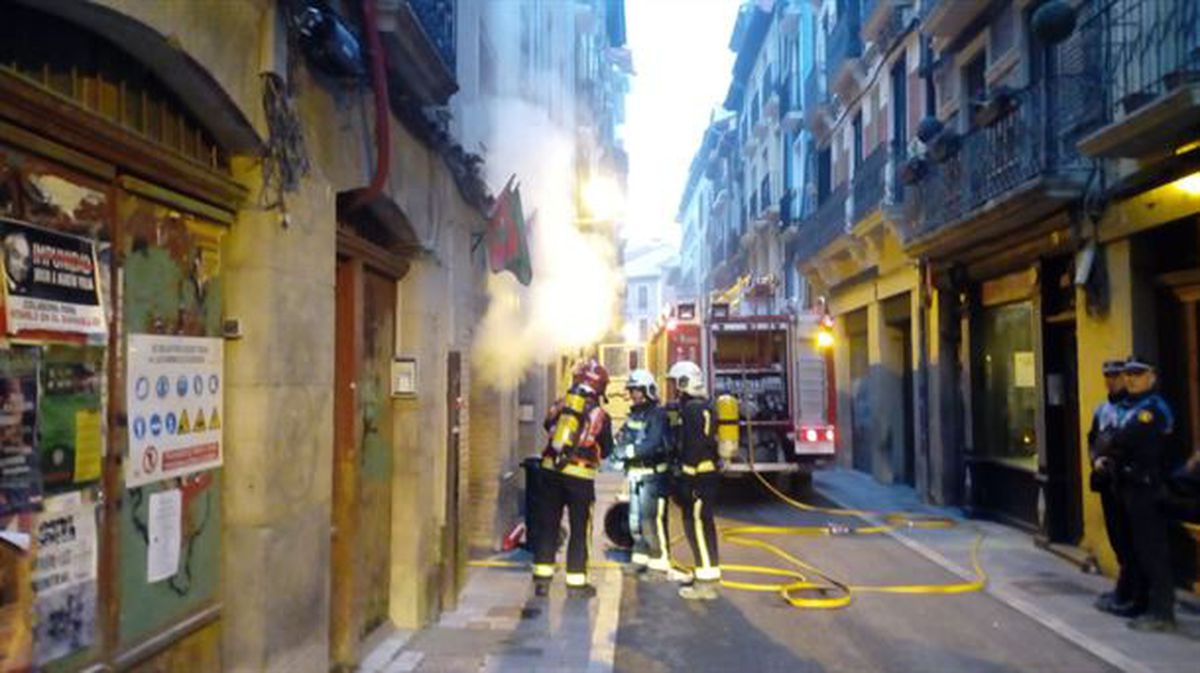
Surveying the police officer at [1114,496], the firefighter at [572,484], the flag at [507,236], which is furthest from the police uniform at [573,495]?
the police officer at [1114,496]

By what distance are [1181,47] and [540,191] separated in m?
7.61

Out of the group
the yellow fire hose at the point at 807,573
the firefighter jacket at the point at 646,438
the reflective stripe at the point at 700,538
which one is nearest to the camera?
the reflective stripe at the point at 700,538

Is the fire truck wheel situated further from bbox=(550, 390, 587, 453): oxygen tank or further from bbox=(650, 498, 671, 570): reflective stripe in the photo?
bbox=(550, 390, 587, 453): oxygen tank

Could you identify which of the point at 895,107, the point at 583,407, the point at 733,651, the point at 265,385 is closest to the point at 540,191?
the point at 583,407

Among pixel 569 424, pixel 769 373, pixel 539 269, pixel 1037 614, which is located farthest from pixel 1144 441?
pixel 539 269

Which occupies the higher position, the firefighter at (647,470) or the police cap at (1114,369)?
the police cap at (1114,369)

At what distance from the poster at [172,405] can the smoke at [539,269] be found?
5572mm

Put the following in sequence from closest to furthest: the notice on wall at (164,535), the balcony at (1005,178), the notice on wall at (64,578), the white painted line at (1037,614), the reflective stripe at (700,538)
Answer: the notice on wall at (64,578), the notice on wall at (164,535), the white painted line at (1037,614), the reflective stripe at (700,538), the balcony at (1005,178)

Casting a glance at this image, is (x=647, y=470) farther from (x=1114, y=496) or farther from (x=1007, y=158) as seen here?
(x=1007, y=158)

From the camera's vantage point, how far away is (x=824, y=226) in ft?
65.5

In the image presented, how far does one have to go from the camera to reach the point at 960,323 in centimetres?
1321

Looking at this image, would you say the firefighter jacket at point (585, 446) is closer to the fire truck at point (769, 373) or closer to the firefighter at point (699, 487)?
the firefighter at point (699, 487)

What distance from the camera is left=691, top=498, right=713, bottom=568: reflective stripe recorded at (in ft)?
26.0

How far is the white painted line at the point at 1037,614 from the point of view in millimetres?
6145
